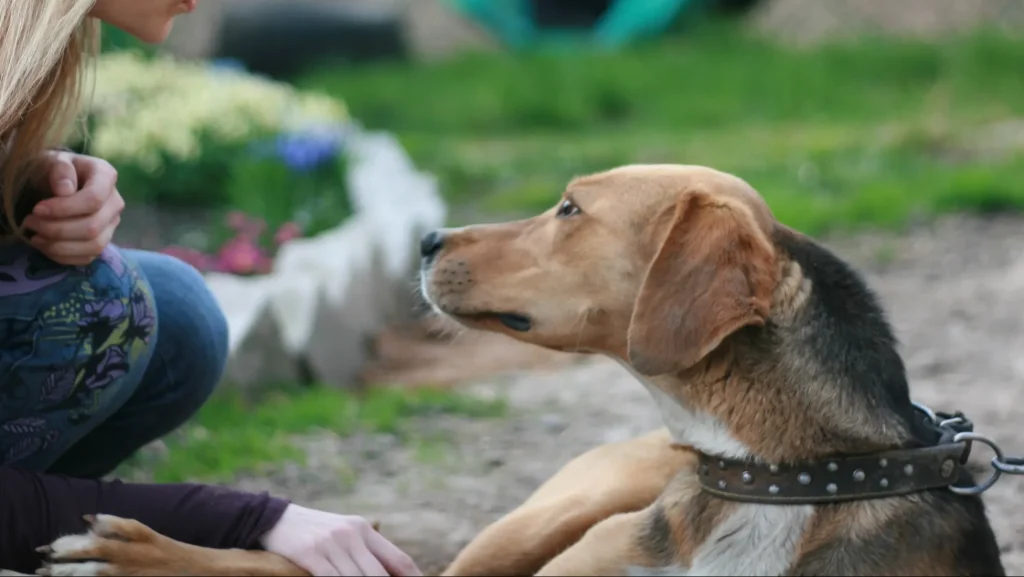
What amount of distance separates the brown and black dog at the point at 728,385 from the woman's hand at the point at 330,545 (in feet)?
0.15

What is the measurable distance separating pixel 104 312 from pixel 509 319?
0.92m

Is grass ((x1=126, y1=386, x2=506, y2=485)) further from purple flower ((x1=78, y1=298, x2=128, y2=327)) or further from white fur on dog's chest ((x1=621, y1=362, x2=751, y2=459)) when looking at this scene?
white fur on dog's chest ((x1=621, y1=362, x2=751, y2=459))

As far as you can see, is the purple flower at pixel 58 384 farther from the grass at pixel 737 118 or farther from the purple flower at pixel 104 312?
the grass at pixel 737 118

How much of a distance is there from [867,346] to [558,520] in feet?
3.00

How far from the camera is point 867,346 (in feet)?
9.67

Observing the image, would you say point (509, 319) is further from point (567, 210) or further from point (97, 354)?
point (97, 354)

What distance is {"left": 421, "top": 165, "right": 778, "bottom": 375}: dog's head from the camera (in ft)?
9.46

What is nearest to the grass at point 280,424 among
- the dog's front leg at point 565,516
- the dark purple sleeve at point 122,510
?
the dog's front leg at point 565,516

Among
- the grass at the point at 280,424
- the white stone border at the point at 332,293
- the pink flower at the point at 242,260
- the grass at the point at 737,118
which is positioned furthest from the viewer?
the grass at the point at 737,118

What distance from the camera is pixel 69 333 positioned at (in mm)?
2949

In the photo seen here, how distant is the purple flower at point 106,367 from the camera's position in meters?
3.01

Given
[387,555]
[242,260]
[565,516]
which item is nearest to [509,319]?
[565,516]

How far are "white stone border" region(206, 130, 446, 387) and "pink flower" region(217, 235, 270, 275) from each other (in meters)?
0.07

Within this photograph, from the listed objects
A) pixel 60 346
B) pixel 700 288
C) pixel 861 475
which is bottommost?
pixel 861 475
